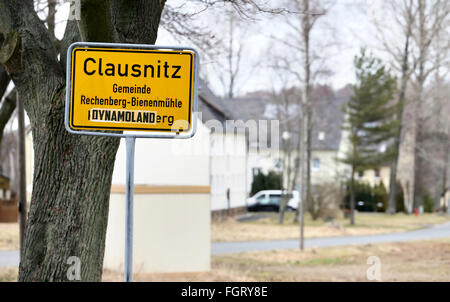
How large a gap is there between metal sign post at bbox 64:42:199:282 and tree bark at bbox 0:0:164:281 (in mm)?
1728

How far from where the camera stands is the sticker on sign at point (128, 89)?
381 centimetres

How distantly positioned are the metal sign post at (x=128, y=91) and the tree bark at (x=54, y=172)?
5.67ft

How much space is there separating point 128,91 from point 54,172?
1.96 meters

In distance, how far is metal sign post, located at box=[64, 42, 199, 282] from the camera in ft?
12.5

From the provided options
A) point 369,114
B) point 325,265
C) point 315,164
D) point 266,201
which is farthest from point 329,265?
point 315,164

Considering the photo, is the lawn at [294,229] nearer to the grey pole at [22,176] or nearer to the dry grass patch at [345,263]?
the dry grass patch at [345,263]

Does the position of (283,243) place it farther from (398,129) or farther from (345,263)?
(398,129)

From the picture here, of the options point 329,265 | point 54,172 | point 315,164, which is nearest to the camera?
point 54,172

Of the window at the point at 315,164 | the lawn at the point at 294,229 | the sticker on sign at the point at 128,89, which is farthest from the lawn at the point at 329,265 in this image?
the window at the point at 315,164

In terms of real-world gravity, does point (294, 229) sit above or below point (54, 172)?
below

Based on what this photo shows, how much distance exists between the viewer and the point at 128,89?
3826mm

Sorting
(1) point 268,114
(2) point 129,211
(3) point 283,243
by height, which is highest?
(1) point 268,114

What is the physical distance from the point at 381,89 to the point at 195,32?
97.8ft
